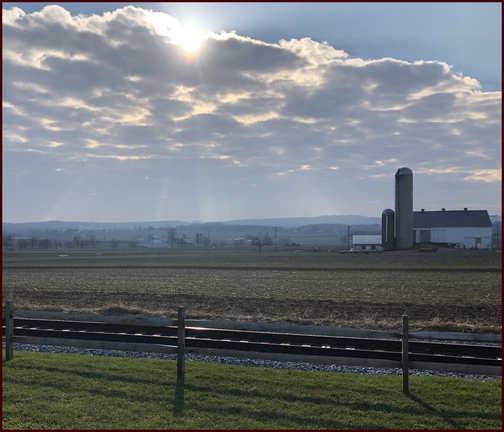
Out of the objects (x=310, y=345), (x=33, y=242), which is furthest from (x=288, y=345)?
(x=33, y=242)

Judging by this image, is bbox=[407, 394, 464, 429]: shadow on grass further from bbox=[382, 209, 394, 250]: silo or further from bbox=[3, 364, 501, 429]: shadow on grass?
bbox=[382, 209, 394, 250]: silo

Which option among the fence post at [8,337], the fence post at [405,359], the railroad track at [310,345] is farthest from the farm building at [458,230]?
the fence post at [8,337]

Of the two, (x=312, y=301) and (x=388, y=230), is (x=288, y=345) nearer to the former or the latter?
(x=312, y=301)

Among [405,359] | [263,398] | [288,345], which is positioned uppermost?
[405,359]

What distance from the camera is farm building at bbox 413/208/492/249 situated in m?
74.4

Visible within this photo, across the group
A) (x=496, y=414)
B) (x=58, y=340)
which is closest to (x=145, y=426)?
(x=58, y=340)

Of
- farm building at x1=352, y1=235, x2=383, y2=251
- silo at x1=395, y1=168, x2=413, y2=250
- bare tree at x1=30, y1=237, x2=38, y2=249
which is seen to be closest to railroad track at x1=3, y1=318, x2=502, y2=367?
silo at x1=395, y1=168, x2=413, y2=250

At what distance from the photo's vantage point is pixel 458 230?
74.7 metres

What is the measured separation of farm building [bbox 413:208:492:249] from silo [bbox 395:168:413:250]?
684cm

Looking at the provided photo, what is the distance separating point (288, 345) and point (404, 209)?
6535 cm

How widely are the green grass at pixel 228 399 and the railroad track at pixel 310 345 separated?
0.57 m

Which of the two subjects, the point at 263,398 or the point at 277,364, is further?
the point at 277,364

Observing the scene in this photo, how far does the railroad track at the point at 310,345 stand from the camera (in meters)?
8.57

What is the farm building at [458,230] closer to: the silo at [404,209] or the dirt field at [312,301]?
the silo at [404,209]
